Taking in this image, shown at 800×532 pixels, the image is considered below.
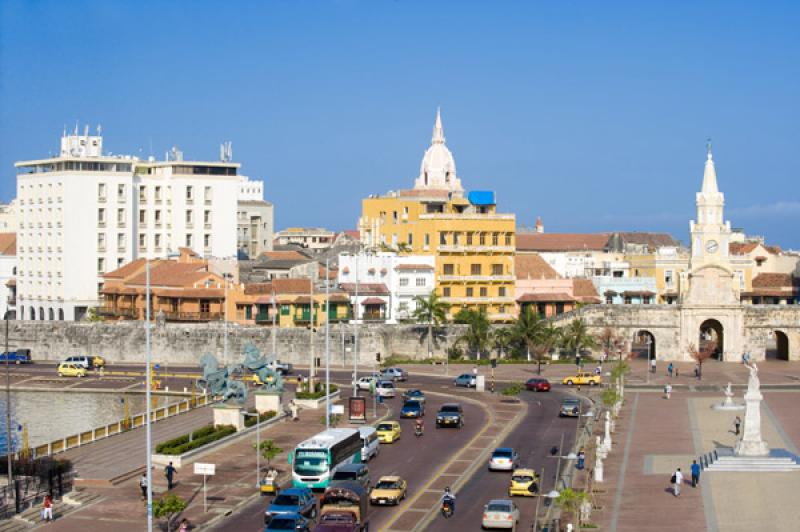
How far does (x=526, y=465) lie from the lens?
65625 mm

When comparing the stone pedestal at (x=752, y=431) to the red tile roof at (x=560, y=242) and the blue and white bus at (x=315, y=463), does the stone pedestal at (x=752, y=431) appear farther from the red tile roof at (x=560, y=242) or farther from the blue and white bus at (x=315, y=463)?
the red tile roof at (x=560, y=242)

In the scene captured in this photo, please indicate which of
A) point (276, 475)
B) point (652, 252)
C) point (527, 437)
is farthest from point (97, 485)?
point (652, 252)

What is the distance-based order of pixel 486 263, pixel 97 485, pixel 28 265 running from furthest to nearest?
1. pixel 28 265
2. pixel 486 263
3. pixel 97 485

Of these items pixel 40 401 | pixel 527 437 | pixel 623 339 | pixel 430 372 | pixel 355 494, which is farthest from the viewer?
pixel 623 339

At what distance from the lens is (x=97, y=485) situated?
198ft

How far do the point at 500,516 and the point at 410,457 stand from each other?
18.2 m

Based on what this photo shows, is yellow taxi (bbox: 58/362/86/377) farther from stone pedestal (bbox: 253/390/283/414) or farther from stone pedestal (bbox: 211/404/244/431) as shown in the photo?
stone pedestal (bbox: 211/404/244/431)

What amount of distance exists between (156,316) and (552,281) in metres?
38.1

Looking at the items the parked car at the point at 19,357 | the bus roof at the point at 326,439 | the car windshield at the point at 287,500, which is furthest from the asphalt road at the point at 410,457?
the parked car at the point at 19,357

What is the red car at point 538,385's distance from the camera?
9875 centimetres

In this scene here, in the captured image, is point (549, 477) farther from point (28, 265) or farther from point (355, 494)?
point (28, 265)

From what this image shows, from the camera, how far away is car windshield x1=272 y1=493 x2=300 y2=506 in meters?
→ 52.0

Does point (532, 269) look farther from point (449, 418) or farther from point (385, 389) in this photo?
point (449, 418)

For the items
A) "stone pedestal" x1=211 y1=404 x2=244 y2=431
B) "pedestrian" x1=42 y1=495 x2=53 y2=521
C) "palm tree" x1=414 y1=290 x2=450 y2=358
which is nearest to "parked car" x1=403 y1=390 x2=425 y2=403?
"stone pedestal" x1=211 y1=404 x2=244 y2=431
